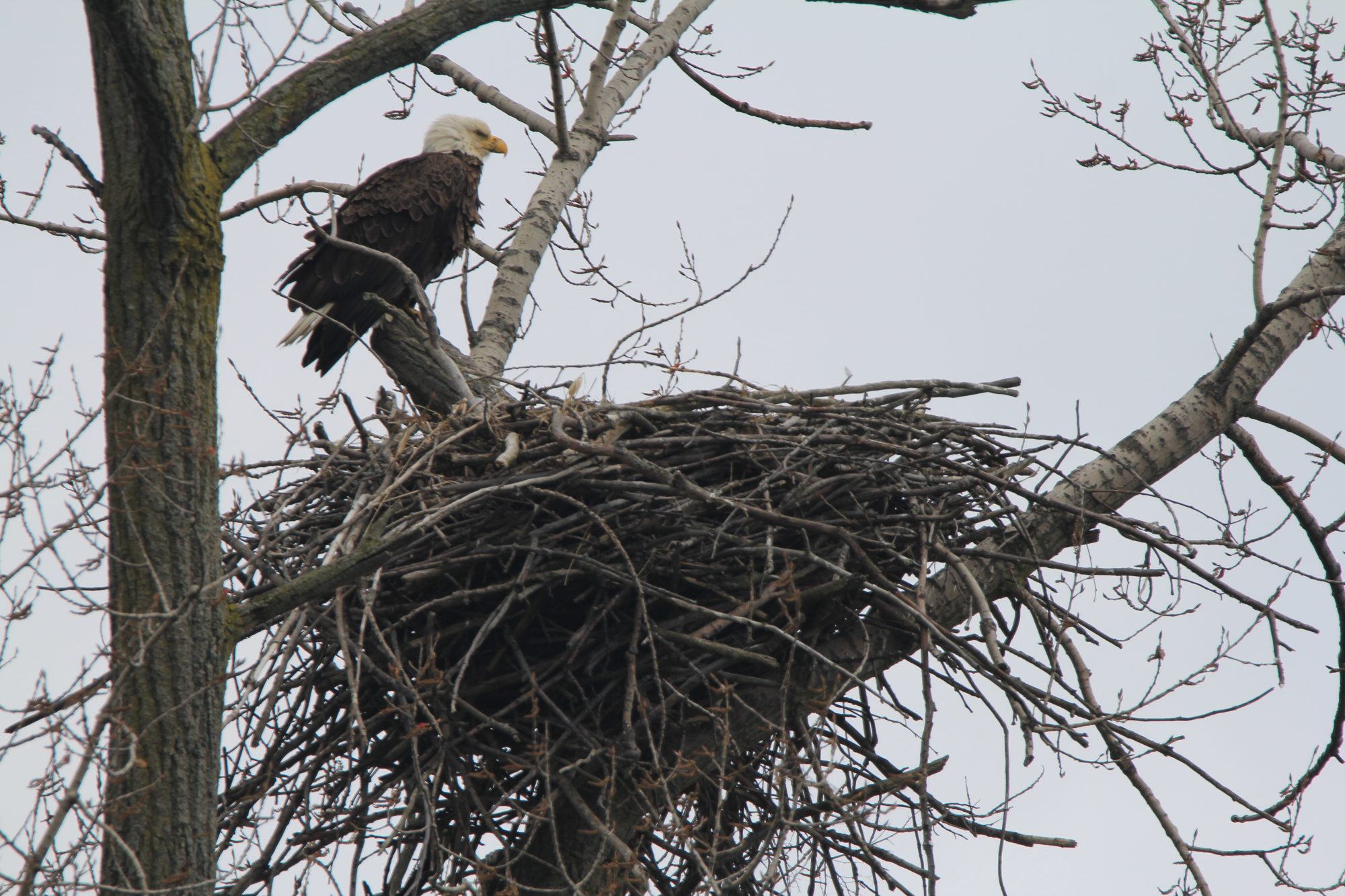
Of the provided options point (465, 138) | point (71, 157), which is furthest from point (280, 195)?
point (465, 138)

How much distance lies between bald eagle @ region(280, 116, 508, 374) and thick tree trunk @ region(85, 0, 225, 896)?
109 inches

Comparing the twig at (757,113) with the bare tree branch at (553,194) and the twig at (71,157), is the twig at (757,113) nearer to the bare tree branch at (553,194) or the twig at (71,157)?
the bare tree branch at (553,194)

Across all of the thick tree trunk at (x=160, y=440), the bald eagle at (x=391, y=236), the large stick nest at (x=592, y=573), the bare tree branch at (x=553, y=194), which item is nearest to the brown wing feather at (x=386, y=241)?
the bald eagle at (x=391, y=236)

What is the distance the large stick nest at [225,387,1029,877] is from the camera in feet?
11.3

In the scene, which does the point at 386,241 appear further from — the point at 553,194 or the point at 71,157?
the point at 71,157

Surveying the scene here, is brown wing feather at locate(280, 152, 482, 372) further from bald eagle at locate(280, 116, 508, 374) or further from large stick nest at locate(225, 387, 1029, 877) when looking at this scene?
large stick nest at locate(225, 387, 1029, 877)

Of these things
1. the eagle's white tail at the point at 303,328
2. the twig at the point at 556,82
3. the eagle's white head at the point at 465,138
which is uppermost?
the eagle's white head at the point at 465,138

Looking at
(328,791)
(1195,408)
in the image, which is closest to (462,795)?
(328,791)

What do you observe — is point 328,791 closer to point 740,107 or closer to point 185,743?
point 185,743

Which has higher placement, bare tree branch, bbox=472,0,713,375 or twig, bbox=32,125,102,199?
bare tree branch, bbox=472,0,713,375

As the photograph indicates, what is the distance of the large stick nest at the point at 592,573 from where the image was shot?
344 cm

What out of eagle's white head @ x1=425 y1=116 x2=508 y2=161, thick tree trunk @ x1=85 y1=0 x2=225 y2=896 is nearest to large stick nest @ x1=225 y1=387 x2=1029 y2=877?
thick tree trunk @ x1=85 y1=0 x2=225 y2=896

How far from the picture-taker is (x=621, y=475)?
3.62 meters

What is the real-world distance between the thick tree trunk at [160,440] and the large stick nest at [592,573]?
0.55 meters
